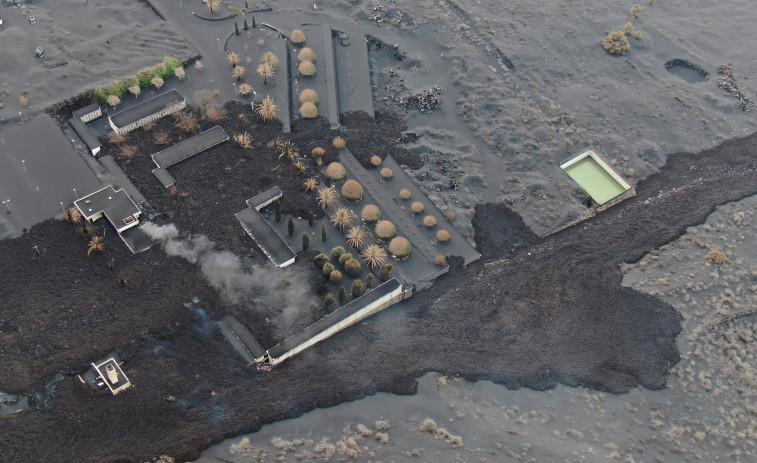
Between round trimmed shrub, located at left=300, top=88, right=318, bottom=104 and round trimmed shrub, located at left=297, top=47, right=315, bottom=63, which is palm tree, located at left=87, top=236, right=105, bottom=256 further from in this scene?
round trimmed shrub, located at left=297, top=47, right=315, bottom=63

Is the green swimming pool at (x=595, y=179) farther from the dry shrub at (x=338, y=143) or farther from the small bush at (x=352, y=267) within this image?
the small bush at (x=352, y=267)

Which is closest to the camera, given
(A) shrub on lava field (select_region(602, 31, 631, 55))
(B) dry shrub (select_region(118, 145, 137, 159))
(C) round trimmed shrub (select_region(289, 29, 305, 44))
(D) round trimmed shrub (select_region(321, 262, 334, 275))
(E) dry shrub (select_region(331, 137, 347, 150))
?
(D) round trimmed shrub (select_region(321, 262, 334, 275))

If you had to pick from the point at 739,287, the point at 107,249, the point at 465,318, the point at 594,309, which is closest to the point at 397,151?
the point at 465,318

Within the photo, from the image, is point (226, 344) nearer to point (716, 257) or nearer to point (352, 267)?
point (352, 267)

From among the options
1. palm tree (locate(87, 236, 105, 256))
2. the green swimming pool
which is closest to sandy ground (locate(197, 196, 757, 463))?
the green swimming pool

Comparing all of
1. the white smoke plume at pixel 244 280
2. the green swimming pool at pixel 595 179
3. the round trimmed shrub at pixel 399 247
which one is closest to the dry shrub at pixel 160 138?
the white smoke plume at pixel 244 280

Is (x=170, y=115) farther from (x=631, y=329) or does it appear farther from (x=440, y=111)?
(x=631, y=329)
